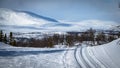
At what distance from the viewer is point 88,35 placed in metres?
114

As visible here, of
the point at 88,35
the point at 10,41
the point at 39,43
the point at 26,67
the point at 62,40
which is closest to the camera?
the point at 26,67

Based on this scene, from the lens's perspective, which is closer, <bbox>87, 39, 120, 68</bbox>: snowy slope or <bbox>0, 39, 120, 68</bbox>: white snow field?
<bbox>0, 39, 120, 68</bbox>: white snow field

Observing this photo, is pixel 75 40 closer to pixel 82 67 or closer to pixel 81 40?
pixel 81 40

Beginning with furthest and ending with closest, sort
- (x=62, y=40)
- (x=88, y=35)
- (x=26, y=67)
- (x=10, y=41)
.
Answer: (x=88, y=35) → (x=62, y=40) → (x=10, y=41) → (x=26, y=67)

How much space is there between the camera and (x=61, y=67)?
993 centimetres

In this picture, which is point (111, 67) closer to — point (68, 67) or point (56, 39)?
point (68, 67)

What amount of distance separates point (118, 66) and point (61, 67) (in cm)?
307

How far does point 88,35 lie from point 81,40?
21.2 ft

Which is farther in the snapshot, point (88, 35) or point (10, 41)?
point (88, 35)

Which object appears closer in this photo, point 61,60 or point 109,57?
point 61,60

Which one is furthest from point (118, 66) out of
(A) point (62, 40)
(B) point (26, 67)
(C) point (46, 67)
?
(A) point (62, 40)

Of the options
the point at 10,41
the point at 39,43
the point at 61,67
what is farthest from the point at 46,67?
the point at 39,43

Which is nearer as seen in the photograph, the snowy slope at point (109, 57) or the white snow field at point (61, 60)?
the white snow field at point (61, 60)

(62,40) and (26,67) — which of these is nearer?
(26,67)
